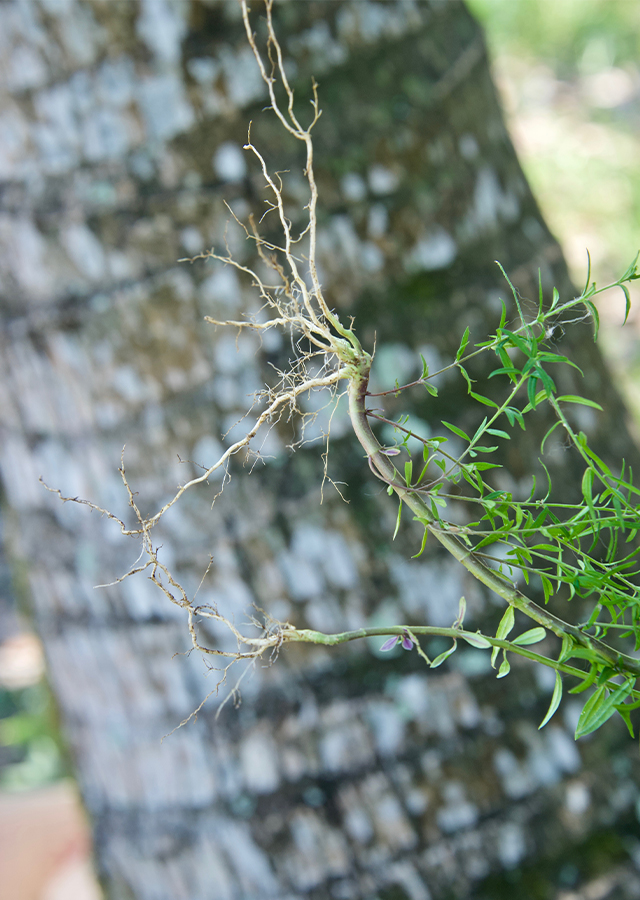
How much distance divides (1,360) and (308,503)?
1.10 ft

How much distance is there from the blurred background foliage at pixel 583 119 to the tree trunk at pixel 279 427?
1.66 meters

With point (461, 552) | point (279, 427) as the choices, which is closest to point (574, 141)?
point (279, 427)

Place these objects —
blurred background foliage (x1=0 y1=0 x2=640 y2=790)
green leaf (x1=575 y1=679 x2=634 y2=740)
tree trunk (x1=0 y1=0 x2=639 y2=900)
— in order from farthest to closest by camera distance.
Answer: blurred background foliage (x1=0 y1=0 x2=640 y2=790), tree trunk (x1=0 y1=0 x2=639 y2=900), green leaf (x1=575 y1=679 x2=634 y2=740)

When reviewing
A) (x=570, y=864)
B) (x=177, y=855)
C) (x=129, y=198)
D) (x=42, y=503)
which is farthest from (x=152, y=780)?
(x=129, y=198)

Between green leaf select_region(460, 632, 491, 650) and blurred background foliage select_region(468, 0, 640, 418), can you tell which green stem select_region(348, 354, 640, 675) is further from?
blurred background foliage select_region(468, 0, 640, 418)

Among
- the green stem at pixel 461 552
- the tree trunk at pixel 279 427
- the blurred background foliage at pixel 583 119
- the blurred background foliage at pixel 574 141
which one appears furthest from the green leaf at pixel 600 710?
the blurred background foliage at pixel 583 119

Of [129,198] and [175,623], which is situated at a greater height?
[129,198]

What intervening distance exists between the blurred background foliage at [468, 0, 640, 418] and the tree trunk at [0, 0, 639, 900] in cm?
166

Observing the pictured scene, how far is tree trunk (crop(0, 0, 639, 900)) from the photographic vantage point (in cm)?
60

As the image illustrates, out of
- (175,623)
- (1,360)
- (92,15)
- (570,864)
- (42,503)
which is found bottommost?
(570,864)

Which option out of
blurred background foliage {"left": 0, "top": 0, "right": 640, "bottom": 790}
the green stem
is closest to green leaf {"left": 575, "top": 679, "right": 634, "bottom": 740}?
the green stem

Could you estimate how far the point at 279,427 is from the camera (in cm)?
61

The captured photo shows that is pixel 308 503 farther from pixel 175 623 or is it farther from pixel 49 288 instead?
pixel 49 288

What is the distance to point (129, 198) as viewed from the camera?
0.61 metres
